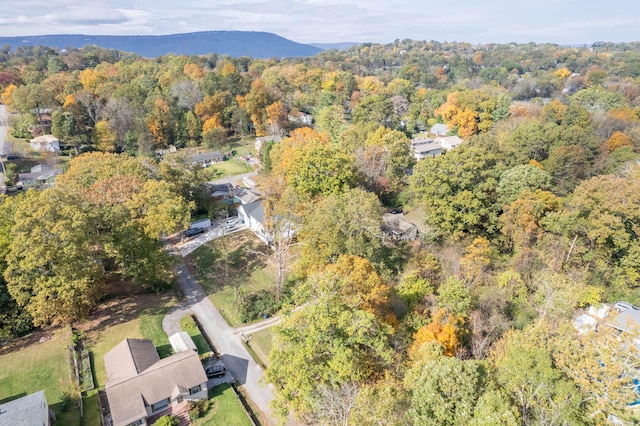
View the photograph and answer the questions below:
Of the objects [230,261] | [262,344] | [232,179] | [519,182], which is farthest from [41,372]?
[519,182]

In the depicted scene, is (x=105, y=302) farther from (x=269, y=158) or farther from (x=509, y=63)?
(x=509, y=63)

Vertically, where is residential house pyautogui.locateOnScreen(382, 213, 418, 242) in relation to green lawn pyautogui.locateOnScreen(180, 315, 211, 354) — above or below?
above

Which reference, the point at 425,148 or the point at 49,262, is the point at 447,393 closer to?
the point at 49,262

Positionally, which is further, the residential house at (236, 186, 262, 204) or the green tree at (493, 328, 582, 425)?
the residential house at (236, 186, 262, 204)

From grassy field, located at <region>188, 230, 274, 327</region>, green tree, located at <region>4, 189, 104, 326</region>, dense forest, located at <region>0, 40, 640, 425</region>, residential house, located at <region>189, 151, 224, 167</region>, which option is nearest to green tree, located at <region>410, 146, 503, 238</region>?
dense forest, located at <region>0, 40, 640, 425</region>

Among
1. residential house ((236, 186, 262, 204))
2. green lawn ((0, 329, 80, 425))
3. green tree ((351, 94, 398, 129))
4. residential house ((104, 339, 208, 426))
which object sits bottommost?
green lawn ((0, 329, 80, 425))

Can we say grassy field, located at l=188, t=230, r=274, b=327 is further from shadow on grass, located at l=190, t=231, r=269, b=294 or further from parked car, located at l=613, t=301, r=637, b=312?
parked car, located at l=613, t=301, r=637, b=312
